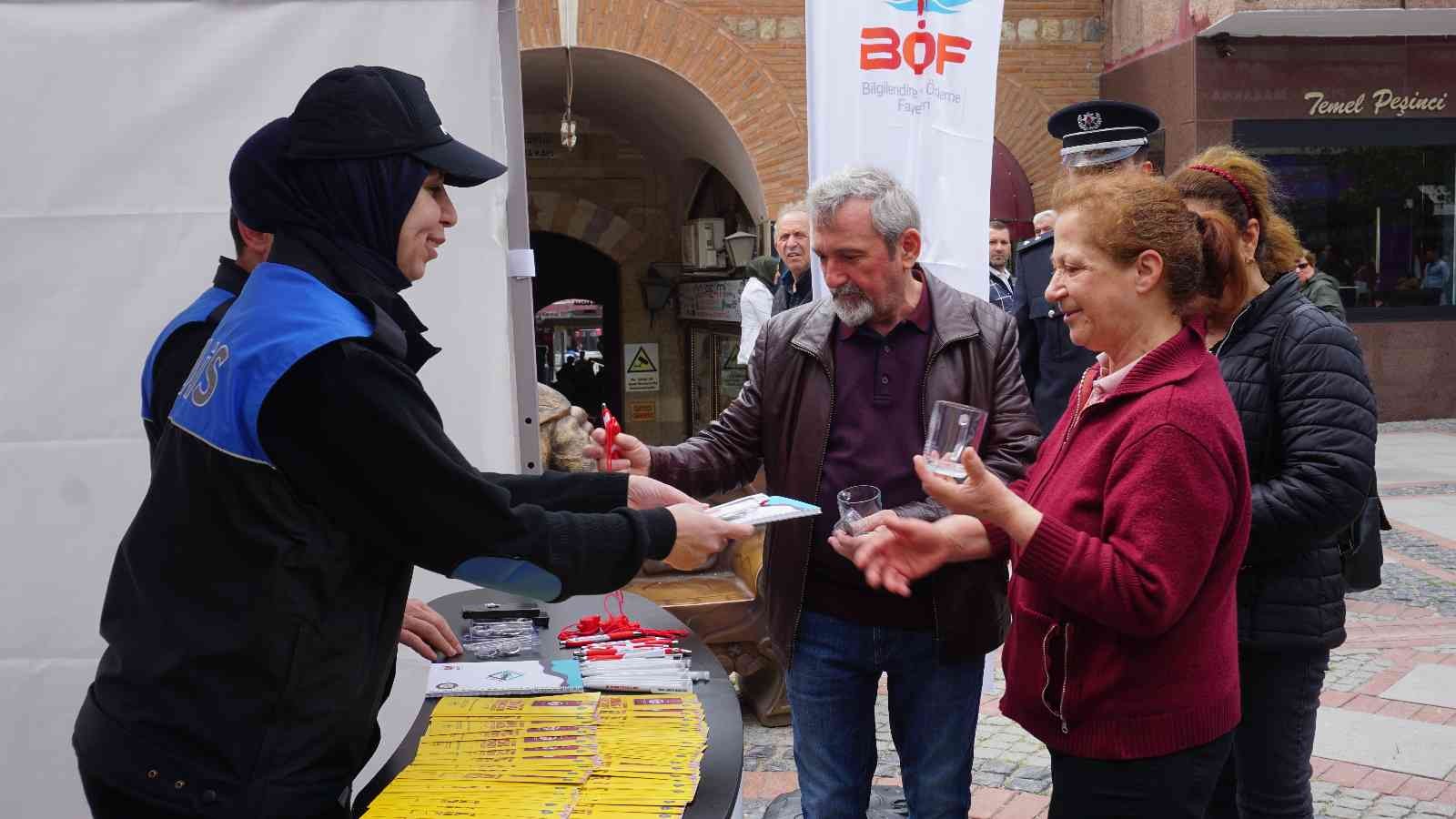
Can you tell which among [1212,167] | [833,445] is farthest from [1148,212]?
[833,445]

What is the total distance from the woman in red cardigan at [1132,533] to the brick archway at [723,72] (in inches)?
423

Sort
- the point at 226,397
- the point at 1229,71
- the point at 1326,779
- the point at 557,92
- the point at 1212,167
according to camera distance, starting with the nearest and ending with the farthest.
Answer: the point at 226,397 < the point at 1212,167 < the point at 1326,779 < the point at 1229,71 < the point at 557,92

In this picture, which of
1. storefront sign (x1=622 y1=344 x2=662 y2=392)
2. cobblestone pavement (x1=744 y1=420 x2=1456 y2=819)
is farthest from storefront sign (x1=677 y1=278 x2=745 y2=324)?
cobblestone pavement (x1=744 y1=420 x2=1456 y2=819)

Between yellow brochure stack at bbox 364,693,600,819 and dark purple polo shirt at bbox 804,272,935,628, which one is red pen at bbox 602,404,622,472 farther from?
yellow brochure stack at bbox 364,693,600,819

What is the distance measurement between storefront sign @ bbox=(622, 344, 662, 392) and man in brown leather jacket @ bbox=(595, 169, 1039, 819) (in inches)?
586

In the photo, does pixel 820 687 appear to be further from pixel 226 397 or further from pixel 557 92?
pixel 557 92

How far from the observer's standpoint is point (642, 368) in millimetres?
18047

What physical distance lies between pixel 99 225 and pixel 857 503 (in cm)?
201

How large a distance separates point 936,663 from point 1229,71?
39.5 ft

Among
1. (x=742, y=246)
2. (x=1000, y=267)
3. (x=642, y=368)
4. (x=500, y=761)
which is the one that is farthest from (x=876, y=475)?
(x=642, y=368)

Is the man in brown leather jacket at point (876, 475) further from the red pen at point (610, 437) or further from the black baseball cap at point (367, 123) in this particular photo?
the black baseball cap at point (367, 123)

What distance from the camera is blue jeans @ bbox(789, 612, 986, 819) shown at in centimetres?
303

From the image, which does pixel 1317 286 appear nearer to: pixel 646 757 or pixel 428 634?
pixel 428 634

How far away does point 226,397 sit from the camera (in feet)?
6.15
